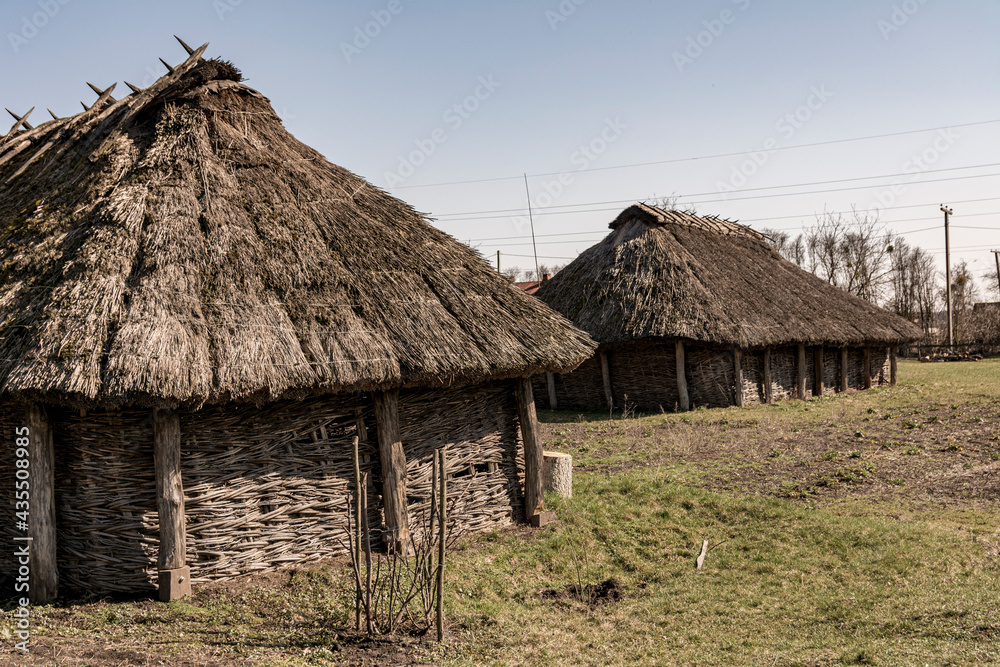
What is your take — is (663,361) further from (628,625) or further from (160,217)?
(160,217)

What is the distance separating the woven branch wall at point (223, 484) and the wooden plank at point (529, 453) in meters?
1.16

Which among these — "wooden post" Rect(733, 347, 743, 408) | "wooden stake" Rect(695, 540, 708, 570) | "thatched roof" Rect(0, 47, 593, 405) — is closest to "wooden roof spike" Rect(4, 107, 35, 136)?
"thatched roof" Rect(0, 47, 593, 405)

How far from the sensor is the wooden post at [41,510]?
585cm

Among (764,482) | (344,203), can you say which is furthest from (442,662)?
(764,482)

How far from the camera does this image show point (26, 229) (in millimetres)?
6914

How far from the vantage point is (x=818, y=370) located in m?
19.8

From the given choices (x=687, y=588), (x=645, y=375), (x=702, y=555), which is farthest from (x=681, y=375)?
(x=687, y=588)

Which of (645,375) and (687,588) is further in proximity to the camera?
(645,375)

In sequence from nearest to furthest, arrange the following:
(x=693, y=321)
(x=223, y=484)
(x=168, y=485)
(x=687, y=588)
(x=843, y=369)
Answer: (x=168, y=485) < (x=223, y=484) < (x=687, y=588) < (x=693, y=321) < (x=843, y=369)

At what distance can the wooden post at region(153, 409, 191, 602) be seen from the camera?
230 inches

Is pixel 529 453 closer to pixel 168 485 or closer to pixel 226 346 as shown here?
pixel 226 346

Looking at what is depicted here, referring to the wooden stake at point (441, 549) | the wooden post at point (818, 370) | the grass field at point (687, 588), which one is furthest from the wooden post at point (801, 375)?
the wooden stake at point (441, 549)

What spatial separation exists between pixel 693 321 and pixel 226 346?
1248cm

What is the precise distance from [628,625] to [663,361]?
1176cm
